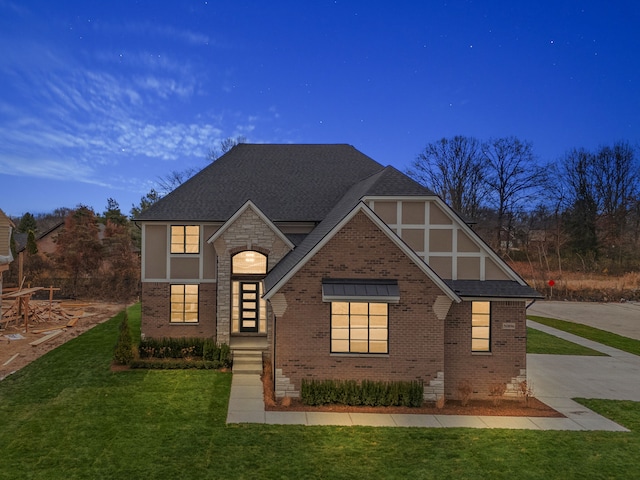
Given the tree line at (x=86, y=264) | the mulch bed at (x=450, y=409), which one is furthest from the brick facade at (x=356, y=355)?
the tree line at (x=86, y=264)

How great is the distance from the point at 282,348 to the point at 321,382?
1629 mm

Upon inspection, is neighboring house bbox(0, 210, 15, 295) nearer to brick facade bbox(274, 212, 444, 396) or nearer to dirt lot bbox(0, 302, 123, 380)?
dirt lot bbox(0, 302, 123, 380)

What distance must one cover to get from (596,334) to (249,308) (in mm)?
22355

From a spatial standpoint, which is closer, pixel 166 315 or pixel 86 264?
pixel 166 315

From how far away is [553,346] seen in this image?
21.5 meters

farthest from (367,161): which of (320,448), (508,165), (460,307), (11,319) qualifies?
(508,165)

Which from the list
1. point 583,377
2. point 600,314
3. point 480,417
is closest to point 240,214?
point 480,417

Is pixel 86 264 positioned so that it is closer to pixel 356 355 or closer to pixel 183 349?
pixel 183 349

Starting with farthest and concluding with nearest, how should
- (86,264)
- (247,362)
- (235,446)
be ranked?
(86,264), (247,362), (235,446)

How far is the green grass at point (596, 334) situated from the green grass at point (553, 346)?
234 cm

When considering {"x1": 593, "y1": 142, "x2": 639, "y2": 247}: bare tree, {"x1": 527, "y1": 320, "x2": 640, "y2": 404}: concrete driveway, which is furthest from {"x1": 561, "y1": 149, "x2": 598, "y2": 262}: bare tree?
{"x1": 527, "y1": 320, "x2": 640, "y2": 404}: concrete driveway

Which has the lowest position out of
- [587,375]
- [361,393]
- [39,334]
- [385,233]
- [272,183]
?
[587,375]

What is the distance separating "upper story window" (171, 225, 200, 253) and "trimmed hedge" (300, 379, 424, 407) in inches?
361

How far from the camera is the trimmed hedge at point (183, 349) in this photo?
16328 millimetres
